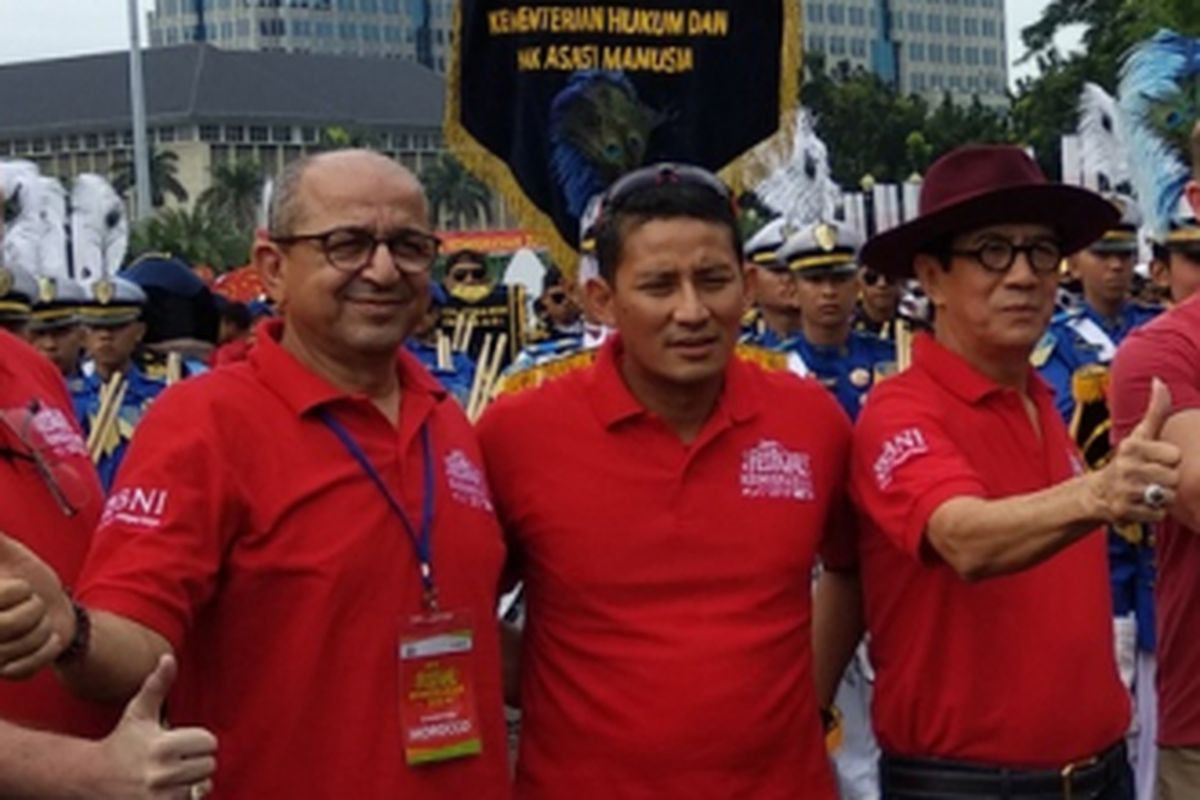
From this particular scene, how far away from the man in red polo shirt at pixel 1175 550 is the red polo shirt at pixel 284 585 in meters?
1.34

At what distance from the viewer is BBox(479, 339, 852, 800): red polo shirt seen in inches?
159

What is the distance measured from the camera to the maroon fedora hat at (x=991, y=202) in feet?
13.8

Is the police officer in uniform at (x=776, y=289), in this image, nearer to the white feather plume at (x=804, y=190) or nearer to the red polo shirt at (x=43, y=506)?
the white feather plume at (x=804, y=190)

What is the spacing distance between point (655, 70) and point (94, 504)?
285 centimetres

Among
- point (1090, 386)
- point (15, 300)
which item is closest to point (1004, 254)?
point (1090, 386)

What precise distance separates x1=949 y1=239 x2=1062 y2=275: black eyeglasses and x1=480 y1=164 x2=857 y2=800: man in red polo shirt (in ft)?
1.50

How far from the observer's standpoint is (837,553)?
4.45m

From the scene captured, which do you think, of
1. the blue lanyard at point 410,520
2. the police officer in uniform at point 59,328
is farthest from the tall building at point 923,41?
the blue lanyard at point 410,520

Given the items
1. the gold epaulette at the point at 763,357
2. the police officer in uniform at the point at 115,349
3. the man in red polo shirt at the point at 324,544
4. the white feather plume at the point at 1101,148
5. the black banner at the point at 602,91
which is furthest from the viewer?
the white feather plume at the point at 1101,148

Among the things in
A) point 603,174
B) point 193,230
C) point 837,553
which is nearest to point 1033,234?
point 837,553

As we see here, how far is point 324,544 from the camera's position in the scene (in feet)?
12.0

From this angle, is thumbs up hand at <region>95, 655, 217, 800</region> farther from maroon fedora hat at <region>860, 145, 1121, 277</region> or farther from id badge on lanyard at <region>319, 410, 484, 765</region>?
maroon fedora hat at <region>860, 145, 1121, 277</region>

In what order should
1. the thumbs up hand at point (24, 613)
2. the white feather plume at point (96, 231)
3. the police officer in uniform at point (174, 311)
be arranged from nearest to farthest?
1. the thumbs up hand at point (24, 613)
2. the police officer in uniform at point (174, 311)
3. the white feather plume at point (96, 231)

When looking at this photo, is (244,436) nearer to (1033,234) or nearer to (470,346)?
(1033,234)
